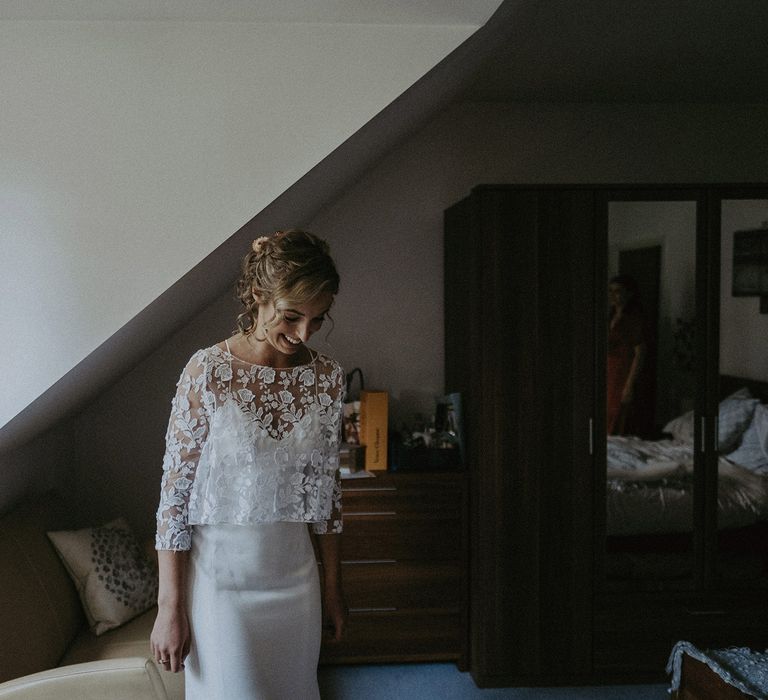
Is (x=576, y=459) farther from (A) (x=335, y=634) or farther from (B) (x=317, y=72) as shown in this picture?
(B) (x=317, y=72)

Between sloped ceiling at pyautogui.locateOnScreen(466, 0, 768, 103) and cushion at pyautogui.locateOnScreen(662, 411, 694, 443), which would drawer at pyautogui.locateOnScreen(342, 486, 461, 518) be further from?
sloped ceiling at pyautogui.locateOnScreen(466, 0, 768, 103)

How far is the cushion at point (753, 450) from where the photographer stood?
10.4ft

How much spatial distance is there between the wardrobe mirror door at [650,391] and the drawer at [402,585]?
0.65 meters

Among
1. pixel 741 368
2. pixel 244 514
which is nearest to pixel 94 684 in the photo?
pixel 244 514

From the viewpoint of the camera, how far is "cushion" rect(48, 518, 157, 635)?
112 inches

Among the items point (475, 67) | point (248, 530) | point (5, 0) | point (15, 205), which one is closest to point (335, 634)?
point (248, 530)

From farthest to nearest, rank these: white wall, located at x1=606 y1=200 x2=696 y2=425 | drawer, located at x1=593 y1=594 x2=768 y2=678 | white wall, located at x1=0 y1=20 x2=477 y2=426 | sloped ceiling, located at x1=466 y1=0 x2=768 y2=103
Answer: drawer, located at x1=593 y1=594 x2=768 y2=678 → white wall, located at x1=606 y1=200 x2=696 y2=425 → sloped ceiling, located at x1=466 y1=0 x2=768 y2=103 → white wall, located at x1=0 y1=20 x2=477 y2=426

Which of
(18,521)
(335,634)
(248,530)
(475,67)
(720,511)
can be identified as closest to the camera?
(248,530)

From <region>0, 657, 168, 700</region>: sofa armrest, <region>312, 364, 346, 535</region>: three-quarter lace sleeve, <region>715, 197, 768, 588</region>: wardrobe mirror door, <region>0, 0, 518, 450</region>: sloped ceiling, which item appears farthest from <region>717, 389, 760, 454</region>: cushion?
<region>0, 657, 168, 700</region>: sofa armrest

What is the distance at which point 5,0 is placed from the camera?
191cm

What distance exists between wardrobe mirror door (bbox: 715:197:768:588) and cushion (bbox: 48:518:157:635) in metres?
2.27

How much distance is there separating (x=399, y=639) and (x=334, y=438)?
174cm

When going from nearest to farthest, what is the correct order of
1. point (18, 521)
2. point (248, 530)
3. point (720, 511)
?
point (248, 530) < point (18, 521) < point (720, 511)

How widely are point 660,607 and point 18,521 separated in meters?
2.47
